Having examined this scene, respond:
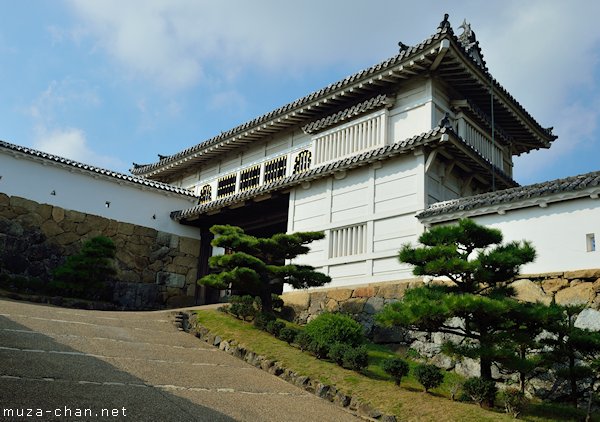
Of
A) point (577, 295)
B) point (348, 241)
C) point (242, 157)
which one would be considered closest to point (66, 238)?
point (242, 157)

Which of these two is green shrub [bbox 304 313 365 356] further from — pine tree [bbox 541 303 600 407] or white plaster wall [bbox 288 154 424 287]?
pine tree [bbox 541 303 600 407]

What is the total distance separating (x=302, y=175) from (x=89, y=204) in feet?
29.0

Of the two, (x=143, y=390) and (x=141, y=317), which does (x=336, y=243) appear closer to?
(x=141, y=317)

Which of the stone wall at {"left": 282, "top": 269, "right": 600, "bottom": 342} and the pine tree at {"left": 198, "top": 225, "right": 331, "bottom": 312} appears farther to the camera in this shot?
the pine tree at {"left": 198, "top": 225, "right": 331, "bottom": 312}

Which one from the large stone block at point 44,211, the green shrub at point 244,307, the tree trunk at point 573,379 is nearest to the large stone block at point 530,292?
the tree trunk at point 573,379

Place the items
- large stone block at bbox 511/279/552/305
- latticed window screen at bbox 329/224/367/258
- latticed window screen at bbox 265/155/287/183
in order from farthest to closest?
latticed window screen at bbox 265/155/287/183
latticed window screen at bbox 329/224/367/258
large stone block at bbox 511/279/552/305

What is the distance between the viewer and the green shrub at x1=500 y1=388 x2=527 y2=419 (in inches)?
356

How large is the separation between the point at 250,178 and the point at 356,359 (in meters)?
12.1

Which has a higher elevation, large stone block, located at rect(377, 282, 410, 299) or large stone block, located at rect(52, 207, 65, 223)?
large stone block, located at rect(52, 207, 65, 223)

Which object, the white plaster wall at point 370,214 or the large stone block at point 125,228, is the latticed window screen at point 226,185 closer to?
the large stone block at point 125,228

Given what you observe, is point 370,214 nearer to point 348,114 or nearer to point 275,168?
point 348,114

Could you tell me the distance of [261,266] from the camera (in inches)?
572

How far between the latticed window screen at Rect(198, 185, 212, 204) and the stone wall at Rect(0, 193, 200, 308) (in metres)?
1.84

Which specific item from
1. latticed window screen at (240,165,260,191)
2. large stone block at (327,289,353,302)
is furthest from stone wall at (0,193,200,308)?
large stone block at (327,289,353,302)
